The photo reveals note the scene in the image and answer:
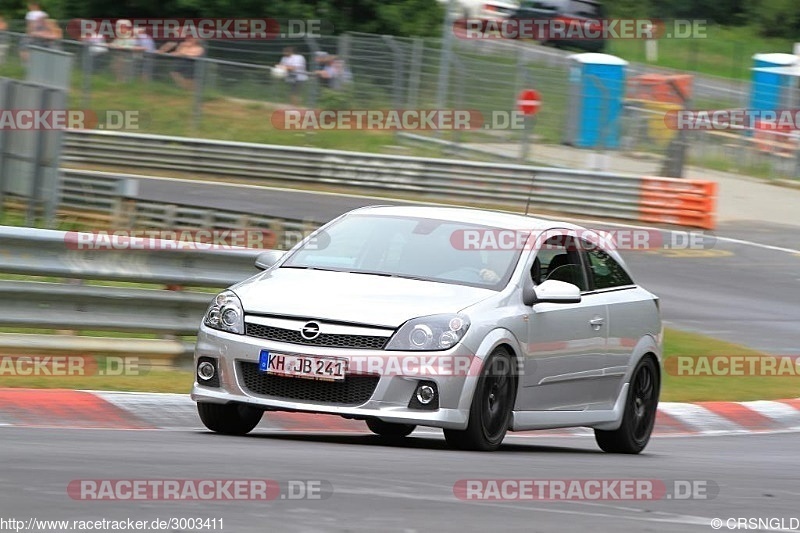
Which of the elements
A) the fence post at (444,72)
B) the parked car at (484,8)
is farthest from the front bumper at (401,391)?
the parked car at (484,8)

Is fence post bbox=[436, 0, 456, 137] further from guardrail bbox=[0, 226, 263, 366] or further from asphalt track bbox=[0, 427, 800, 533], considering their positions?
asphalt track bbox=[0, 427, 800, 533]

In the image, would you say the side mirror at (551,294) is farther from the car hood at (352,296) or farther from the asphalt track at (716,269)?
the asphalt track at (716,269)

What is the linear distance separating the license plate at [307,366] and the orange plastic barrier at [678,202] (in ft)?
59.6

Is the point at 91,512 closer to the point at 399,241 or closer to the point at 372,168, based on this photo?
the point at 399,241

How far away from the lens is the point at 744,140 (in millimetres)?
32906

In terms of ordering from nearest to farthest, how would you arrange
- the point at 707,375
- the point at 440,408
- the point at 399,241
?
the point at 440,408, the point at 399,241, the point at 707,375

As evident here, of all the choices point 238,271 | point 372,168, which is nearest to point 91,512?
point 238,271

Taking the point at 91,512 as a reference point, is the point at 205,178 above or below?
below

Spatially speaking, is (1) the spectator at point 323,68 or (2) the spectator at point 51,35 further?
(1) the spectator at point 323,68

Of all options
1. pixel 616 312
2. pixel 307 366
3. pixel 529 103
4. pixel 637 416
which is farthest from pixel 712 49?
pixel 307 366

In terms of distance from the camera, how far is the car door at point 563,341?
30.3 feet

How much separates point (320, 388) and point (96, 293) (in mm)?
Result: 3438

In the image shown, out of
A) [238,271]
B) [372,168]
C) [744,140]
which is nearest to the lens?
[238,271]

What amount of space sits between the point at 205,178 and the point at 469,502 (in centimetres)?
2356
